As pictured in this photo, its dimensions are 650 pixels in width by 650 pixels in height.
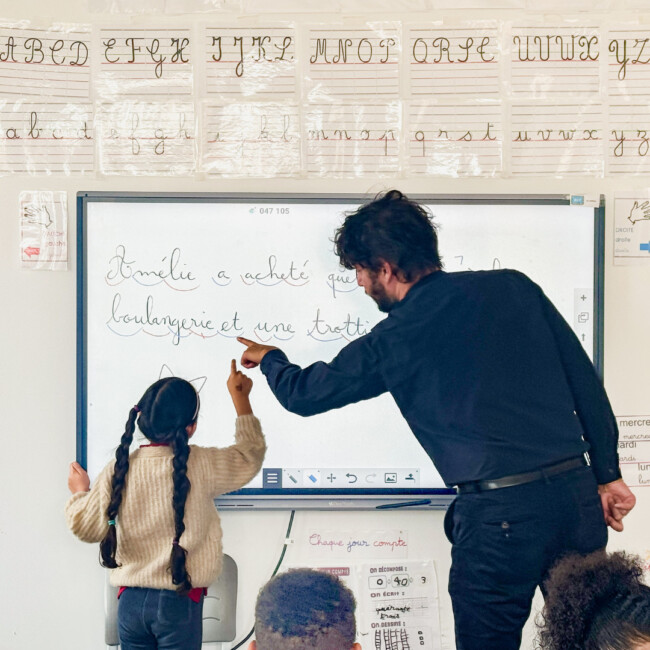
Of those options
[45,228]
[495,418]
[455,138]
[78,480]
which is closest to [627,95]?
[455,138]

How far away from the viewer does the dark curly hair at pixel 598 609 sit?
1.07 m

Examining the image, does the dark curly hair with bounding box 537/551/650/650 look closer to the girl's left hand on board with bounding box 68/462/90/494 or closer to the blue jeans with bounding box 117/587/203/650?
the blue jeans with bounding box 117/587/203/650

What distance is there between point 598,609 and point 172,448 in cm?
97

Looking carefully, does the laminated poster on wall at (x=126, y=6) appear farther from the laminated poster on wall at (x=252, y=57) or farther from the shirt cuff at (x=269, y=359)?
the shirt cuff at (x=269, y=359)

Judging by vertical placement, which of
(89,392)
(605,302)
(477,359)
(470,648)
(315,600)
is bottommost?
(470,648)

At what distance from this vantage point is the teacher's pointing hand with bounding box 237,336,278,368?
188 cm

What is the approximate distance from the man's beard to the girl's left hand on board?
89 cm

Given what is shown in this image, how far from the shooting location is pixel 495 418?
1514 millimetres

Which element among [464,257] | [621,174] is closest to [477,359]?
[464,257]

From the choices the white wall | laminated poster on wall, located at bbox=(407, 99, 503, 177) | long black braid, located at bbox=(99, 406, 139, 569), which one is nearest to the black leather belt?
the white wall

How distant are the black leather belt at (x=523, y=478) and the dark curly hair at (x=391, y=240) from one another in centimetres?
51

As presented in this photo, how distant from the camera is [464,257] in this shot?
200 cm

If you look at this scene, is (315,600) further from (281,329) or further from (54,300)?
(54,300)

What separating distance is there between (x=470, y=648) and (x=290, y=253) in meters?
1.10
